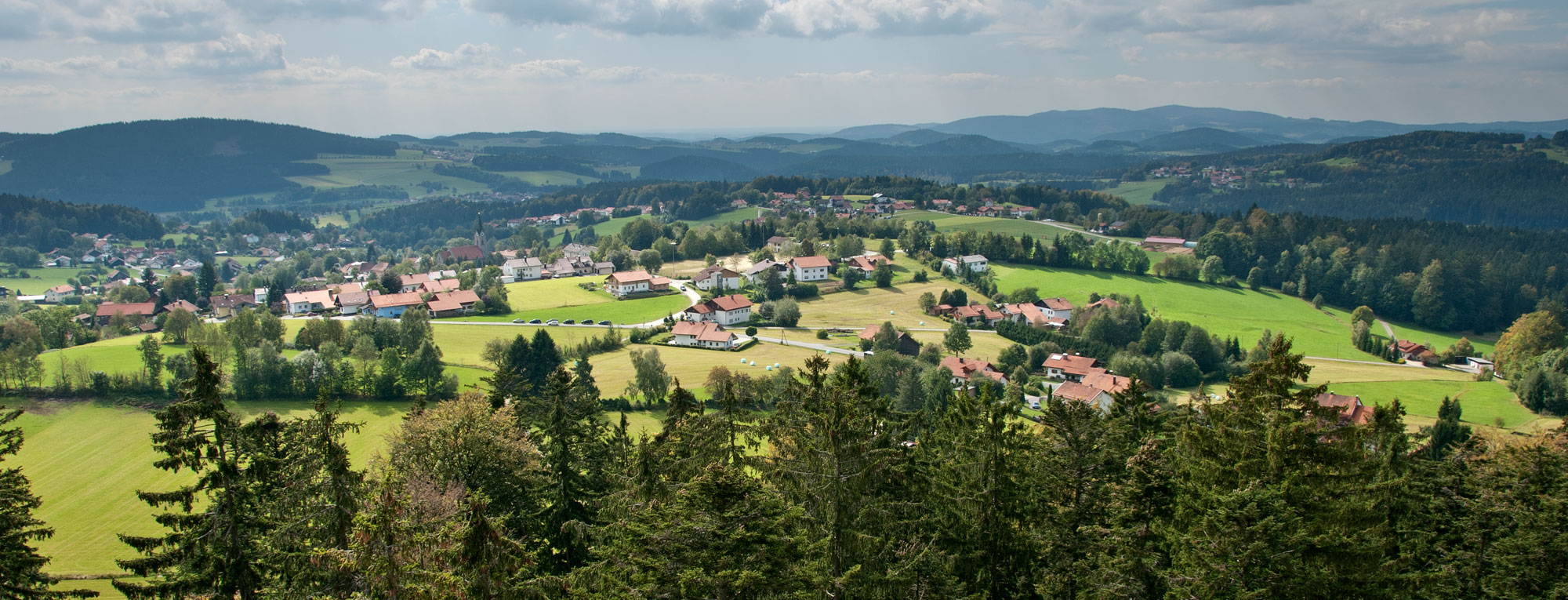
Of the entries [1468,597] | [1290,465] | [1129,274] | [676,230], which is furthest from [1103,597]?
[676,230]

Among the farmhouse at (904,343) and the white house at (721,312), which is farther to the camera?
the white house at (721,312)

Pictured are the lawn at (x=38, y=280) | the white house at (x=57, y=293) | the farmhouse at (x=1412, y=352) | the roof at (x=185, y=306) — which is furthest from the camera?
the lawn at (x=38, y=280)

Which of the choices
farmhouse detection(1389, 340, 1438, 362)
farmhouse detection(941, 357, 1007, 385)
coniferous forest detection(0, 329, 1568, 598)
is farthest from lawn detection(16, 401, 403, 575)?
farmhouse detection(1389, 340, 1438, 362)

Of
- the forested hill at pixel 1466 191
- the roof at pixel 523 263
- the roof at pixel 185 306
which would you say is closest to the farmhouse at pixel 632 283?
the roof at pixel 523 263

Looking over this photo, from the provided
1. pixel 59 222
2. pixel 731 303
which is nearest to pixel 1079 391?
pixel 731 303

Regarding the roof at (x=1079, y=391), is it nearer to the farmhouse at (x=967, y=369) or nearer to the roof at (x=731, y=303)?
the farmhouse at (x=967, y=369)

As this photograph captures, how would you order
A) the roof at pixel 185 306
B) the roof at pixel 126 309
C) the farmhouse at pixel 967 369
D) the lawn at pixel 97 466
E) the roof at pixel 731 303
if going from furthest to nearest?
the roof at pixel 185 306 → the roof at pixel 126 309 → the roof at pixel 731 303 → the farmhouse at pixel 967 369 → the lawn at pixel 97 466
